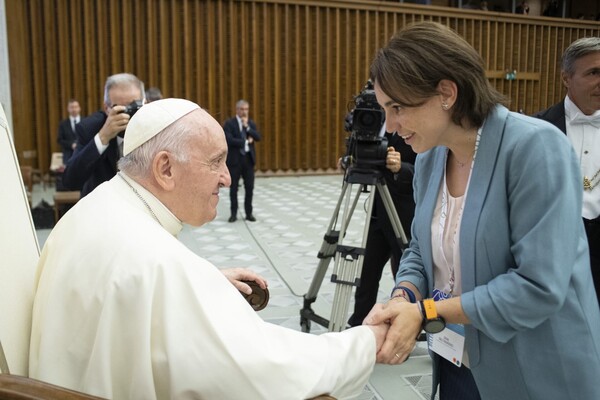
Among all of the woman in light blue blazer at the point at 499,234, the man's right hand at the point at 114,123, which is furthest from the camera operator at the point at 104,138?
the woman in light blue blazer at the point at 499,234

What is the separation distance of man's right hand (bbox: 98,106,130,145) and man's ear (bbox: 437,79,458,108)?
6.88 ft

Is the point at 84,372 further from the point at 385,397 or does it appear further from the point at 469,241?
the point at 385,397

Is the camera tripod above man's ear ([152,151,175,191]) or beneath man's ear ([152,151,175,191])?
beneath

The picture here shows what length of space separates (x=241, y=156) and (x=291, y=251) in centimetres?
259

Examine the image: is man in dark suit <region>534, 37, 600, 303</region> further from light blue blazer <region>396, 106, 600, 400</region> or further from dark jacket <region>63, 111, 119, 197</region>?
dark jacket <region>63, 111, 119, 197</region>

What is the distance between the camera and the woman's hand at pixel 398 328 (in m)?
1.44

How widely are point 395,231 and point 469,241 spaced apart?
6.02 ft

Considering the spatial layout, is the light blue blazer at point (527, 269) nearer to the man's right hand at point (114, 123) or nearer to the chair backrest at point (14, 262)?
the chair backrest at point (14, 262)

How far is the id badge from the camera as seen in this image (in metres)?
1.58

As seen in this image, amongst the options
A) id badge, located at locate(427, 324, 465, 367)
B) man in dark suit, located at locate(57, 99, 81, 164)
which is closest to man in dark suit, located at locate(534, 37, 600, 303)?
id badge, located at locate(427, 324, 465, 367)

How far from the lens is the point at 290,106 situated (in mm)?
13438

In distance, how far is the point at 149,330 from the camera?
114 centimetres

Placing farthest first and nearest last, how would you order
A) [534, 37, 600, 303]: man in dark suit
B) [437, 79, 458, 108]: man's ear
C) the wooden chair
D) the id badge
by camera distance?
[534, 37, 600, 303]: man in dark suit, the id badge, [437, 79, 458, 108]: man's ear, the wooden chair

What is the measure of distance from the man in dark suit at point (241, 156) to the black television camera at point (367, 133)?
4830 millimetres
